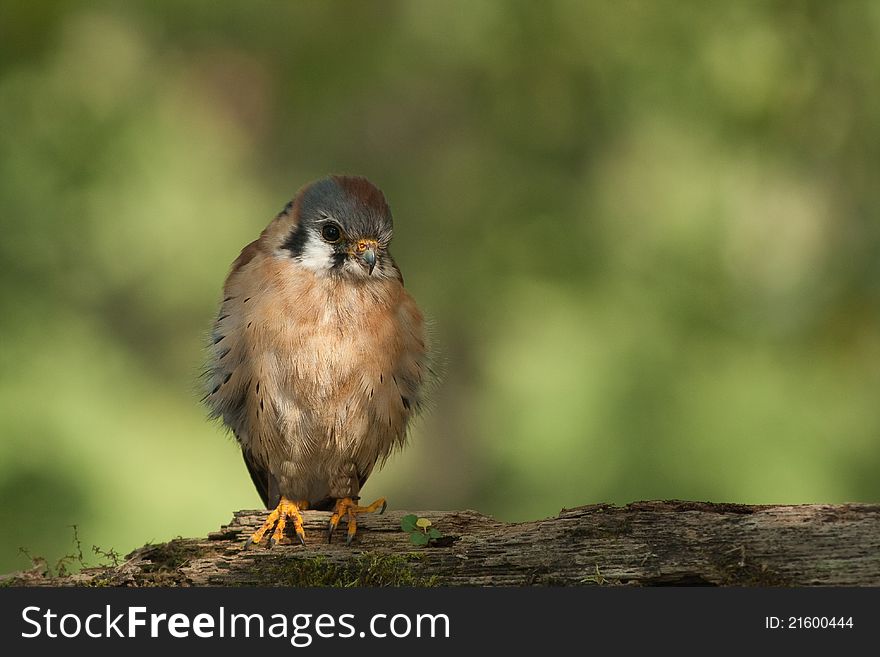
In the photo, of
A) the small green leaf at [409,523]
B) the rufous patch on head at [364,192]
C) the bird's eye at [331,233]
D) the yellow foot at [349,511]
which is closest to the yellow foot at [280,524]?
the yellow foot at [349,511]

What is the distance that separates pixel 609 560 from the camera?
3512 millimetres

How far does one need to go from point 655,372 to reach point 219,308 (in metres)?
2.46

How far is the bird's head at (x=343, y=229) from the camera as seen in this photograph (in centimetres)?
450

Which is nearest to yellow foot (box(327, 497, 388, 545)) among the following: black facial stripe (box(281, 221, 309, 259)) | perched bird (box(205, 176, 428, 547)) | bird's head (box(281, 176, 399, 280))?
perched bird (box(205, 176, 428, 547))

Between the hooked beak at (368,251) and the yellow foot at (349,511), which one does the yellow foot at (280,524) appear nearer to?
the yellow foot at (349,511)

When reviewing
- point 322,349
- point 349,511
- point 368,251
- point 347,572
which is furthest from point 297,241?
point 347,572

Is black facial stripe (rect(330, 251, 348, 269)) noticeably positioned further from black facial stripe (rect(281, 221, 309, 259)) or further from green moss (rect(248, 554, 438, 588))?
green moss (rect(248, 554, 438, 588))

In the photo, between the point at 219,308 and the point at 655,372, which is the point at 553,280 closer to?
the point at 655,372

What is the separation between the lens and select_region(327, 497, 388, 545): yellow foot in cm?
413

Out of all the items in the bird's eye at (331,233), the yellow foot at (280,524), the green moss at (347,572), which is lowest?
the green moss at (347,572)

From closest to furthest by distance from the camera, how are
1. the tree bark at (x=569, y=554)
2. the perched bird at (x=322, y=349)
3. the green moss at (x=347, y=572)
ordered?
1. the tree bark at (x=569, y=554)
2. the green moss at (x=347, y=572)
3. the perched bird at (x=322, y=349)

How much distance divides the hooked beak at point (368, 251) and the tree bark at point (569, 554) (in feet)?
3.66

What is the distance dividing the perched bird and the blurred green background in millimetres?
612

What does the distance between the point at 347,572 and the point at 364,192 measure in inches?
66.8
